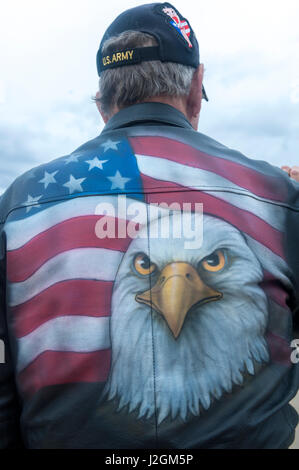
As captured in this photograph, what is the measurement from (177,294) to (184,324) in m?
0.09

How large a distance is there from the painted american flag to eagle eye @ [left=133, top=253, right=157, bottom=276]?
5 cm

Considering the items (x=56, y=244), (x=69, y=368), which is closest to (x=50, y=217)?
(x=56, y=244)

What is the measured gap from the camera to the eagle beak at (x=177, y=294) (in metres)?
1.48

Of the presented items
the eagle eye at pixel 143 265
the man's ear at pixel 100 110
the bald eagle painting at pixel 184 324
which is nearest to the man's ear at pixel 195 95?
the man's ear at pixel 100 110

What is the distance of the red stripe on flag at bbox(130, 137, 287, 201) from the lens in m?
1.67

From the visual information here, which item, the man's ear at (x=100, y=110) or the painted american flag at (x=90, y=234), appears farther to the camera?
the man's ear at (x=100, y=110)

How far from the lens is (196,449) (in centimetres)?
143

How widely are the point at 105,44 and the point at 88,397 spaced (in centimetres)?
139

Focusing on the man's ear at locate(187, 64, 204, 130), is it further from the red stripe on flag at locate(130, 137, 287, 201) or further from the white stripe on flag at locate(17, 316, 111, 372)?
the white stripe on flag at locate(17, 316, 111, 372)

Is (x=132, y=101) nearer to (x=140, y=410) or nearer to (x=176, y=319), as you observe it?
(x=176, y=319)

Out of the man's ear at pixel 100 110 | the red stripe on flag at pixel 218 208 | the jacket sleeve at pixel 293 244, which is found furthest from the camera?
the man's ear at pixel 100 110

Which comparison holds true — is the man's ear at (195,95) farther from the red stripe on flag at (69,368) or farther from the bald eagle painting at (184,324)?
the red stripe on flag at (69,368)

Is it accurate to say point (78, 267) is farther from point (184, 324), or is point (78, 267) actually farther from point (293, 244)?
point (293, 244)

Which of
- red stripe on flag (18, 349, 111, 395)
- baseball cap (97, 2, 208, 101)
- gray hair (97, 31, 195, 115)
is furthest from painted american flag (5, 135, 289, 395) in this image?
baseball cap (97, 2, 208, 101)
